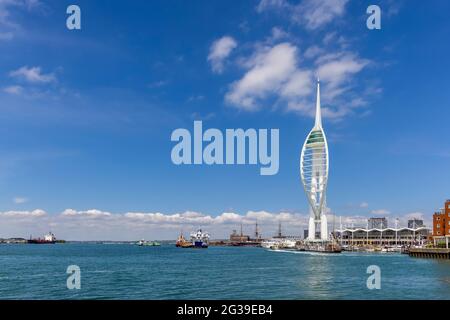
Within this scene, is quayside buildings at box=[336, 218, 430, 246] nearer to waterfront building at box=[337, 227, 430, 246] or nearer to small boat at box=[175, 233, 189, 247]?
waterfront building at box=[337, 227, 430, 246]

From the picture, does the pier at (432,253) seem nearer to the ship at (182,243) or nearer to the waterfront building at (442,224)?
the waterfront building at (442,224)

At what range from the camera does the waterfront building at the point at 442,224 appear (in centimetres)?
9194

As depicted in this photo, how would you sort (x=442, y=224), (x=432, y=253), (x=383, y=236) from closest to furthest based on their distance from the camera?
(x=432, y=253) < (x=442, y=224) < (x=383, y=236)

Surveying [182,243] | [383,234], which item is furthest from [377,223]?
[182,243]

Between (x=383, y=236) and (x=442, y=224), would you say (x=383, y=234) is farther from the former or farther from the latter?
(x=442, y=224)

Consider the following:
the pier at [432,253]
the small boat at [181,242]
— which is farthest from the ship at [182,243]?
the pier at [432,253]

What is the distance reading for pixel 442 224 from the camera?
94.6 metres

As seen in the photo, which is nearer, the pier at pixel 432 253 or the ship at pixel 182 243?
the pier at pixel 432 253

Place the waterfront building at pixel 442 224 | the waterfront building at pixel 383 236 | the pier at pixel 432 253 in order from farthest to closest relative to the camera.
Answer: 1. the waterfront building at pixel 383 236
2. the waterfront building at pixel 442 224
3. the pier at pixel 432 253

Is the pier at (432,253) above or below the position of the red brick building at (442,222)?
below

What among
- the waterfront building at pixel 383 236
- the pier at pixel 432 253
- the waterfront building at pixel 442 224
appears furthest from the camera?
the waterfront building at pixel 383 236
